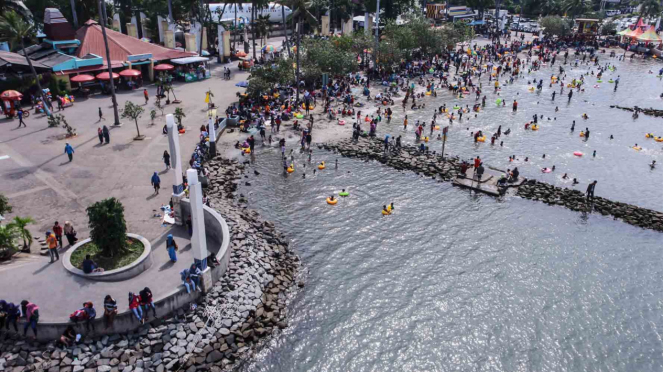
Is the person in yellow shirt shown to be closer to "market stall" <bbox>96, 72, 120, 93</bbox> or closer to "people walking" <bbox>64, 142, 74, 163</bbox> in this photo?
"people walking" <bbox>64, 142, 74, 163</bbox>

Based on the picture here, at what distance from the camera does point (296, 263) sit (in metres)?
24.5

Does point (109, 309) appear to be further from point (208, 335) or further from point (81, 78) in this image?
point (81, 78)

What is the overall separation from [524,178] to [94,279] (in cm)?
2962

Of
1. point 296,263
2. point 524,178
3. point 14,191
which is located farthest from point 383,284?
point 14,191

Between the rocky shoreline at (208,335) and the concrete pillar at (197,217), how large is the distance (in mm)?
1926

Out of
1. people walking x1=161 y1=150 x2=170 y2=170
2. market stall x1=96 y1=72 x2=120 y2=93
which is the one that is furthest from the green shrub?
market stall x1=96 y1=72 x2=120 y2=93

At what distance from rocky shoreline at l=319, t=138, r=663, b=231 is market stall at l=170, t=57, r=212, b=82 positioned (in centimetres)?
2541

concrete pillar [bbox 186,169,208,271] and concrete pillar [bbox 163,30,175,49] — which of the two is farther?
concrete pillar [bbox 163,30,175,49]


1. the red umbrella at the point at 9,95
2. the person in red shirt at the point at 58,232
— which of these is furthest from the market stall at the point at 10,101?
the person in red shirt at the point at 58,232

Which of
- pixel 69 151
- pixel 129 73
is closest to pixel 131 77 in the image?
pixel 129 73

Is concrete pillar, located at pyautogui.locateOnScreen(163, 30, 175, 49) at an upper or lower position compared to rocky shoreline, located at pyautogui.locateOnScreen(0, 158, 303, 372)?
upper

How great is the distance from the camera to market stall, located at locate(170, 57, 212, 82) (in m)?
55.5

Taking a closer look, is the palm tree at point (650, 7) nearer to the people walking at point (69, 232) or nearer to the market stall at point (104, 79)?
the market stall at point (104, 79)

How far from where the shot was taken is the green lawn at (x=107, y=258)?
20.1 metres
